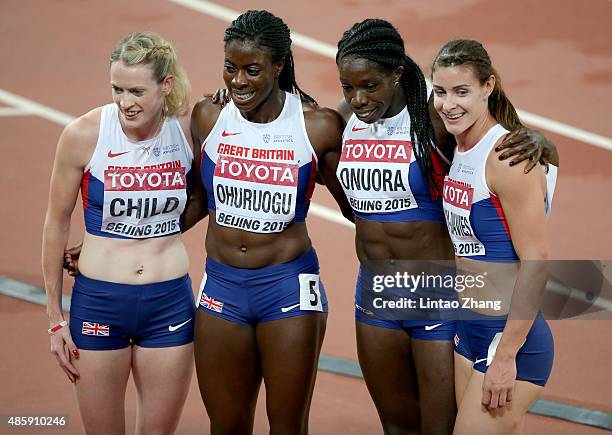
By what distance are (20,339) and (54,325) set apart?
240 cm

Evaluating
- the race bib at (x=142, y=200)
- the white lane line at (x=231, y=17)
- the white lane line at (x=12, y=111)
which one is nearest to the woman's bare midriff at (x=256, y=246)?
the race bib at (x=142, y=200)

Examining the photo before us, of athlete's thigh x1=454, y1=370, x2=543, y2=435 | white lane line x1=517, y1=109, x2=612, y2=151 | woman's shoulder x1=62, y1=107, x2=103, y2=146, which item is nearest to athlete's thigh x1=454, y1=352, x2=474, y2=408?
athlete's thigh x1=454, y1=370, x2=543, y2=435

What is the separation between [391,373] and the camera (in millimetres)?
5000

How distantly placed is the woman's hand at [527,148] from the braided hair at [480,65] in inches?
4.0

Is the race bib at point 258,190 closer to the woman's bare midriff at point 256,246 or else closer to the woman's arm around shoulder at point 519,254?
the woman's bare midriff at point 256,246

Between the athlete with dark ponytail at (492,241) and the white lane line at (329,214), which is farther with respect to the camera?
the white lane line at (329,214)

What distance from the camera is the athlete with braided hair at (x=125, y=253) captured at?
4859mm

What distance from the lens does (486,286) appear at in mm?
4562

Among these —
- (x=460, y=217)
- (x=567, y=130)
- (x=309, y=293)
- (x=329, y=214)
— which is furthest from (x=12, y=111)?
(x=460, y=217)

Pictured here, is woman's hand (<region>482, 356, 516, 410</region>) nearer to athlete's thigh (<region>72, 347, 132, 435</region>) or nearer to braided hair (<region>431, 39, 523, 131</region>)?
braided hair (<region>431, 39, 523, 131</region>)

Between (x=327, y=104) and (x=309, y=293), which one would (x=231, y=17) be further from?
(x=309, y=293)

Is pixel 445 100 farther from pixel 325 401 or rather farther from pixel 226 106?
pixel 325 401

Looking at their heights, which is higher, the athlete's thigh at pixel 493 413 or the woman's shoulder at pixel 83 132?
the woman's shoulder at pixel 83 132

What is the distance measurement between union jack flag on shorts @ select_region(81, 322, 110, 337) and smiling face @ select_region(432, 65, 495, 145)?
1.85 m
